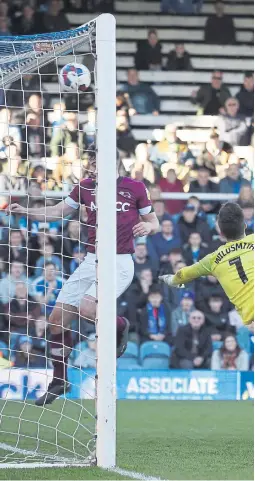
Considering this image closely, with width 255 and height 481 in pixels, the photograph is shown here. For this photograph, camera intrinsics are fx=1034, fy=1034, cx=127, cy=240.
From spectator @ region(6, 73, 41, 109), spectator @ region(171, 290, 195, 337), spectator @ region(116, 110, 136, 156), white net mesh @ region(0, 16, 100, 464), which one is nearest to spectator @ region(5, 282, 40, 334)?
white net mesh @ region(0, 16, 100, 464)

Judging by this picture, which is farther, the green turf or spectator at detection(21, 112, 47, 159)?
spectator at detection(21, 112, 47, 159)

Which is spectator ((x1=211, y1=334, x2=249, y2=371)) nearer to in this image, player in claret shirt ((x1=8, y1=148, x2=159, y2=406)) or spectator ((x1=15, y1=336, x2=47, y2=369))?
spectator ((x1=15, y1=336, x2=47, y2=369))

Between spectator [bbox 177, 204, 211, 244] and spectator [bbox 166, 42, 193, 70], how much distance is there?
3.14 m

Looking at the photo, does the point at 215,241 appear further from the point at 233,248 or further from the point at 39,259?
the point at 233,248

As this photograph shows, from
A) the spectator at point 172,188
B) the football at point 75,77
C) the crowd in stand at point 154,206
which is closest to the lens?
the football at point 75,77

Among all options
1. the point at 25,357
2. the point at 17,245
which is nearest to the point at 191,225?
the point at 17,245

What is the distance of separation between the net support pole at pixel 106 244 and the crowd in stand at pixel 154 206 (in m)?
5.54

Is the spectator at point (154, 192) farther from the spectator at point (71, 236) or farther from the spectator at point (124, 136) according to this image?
the spectator at point (71, 236)

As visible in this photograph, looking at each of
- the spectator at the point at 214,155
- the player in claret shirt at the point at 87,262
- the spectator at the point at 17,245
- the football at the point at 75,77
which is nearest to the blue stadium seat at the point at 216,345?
the spectator at the point at 17,245

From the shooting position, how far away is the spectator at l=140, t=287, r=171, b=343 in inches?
535

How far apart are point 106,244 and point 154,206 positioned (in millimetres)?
7584

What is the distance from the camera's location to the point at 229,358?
44.4 ft

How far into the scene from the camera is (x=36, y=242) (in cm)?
1391

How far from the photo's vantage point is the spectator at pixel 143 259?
13.9 m
